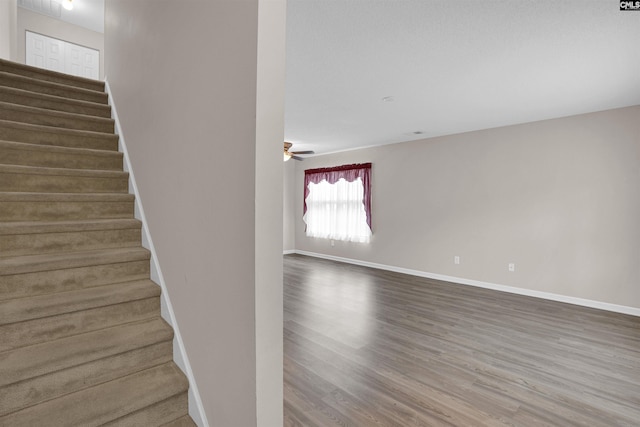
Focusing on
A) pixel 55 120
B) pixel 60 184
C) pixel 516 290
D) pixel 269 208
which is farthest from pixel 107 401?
pixel 516 290

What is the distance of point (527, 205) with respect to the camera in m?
4.42

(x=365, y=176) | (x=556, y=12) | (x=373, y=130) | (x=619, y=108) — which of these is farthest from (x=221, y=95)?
(x=365, y=176)

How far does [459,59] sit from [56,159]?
3010 millimetres

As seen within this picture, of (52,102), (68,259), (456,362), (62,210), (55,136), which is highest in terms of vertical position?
(52,102)

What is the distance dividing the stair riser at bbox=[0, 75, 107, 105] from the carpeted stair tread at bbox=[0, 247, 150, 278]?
1.79 metres

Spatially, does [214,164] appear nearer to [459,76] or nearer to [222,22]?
[222,22]

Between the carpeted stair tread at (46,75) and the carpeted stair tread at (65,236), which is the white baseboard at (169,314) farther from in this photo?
the carpeted stair tread at (46,75)

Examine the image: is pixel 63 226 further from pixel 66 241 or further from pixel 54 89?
pixel 54 89

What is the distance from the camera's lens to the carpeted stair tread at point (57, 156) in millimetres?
1924

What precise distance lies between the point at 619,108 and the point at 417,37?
329 cm

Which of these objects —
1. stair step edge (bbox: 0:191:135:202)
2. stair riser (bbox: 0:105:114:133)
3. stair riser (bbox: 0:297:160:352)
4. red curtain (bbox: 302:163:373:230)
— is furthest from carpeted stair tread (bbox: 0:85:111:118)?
red curtain (bbox: 302:163:373:230)

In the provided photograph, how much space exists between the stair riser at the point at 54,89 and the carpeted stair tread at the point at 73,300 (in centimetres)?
205

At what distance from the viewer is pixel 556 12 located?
187 cm

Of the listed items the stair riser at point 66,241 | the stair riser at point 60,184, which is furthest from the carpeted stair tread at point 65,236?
the stair riser at point 60,184
